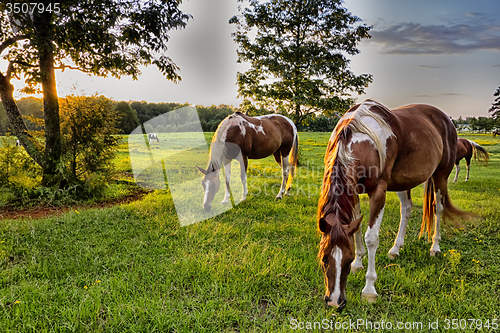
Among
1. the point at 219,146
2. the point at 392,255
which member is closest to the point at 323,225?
the point at 392,255

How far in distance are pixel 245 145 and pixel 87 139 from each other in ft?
14.9

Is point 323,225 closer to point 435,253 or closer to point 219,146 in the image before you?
point 435,253

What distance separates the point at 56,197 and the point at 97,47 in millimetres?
4322

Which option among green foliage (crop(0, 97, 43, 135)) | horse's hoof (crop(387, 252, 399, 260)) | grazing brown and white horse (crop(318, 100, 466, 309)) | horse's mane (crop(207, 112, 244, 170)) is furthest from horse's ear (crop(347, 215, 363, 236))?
green foliage (crop(0, 97, 43, 135))

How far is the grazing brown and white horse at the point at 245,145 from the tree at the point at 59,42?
368 cm

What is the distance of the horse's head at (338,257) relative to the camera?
2.35 m

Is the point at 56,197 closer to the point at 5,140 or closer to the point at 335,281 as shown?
the point at 5,140

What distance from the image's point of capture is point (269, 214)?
6.08 meters

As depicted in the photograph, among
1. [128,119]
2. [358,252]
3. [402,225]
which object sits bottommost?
[358,252]

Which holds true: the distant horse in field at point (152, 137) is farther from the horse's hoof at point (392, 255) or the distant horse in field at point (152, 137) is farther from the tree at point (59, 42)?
the horse's hoof at point (392, 255)

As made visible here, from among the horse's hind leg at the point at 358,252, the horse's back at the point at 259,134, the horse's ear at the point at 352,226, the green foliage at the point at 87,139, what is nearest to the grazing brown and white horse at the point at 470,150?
the horse's back at the point at 259,134

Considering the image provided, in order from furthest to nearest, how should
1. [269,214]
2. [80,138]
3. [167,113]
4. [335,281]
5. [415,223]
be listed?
[167,113], [80,138], [269,214], [415,223], [335,281]

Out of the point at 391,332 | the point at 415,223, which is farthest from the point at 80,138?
the point at 415,223

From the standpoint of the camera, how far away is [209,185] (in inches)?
242
